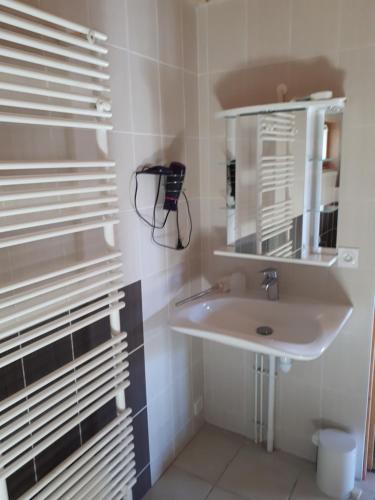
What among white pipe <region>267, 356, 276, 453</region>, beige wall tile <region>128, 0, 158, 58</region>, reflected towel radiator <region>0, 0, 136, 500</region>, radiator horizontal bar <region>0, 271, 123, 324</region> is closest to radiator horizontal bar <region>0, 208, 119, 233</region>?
reflected towel radiator <region>0, 0, 136, 500</region>

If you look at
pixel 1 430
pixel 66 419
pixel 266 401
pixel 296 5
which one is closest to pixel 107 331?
pixel 66 419

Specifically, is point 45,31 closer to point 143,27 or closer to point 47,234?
point 47,234

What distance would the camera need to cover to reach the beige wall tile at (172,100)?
1785mm

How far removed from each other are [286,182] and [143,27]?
3.01 feet

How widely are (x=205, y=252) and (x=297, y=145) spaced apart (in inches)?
30.0

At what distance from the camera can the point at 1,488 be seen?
1.06 meters

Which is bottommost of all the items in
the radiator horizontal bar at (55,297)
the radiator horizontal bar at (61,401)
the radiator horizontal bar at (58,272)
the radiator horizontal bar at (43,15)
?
the radiator horizontal bar at (61,401)

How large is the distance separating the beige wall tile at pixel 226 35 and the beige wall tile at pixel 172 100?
22 cm

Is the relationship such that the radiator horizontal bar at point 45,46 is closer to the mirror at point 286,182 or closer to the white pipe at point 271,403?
the mirror at point 286,182

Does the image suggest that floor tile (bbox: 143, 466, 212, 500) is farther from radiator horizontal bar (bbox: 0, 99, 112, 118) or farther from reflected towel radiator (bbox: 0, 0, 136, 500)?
radiator horizontal bar (bbox: 0, 99, 112, 118)

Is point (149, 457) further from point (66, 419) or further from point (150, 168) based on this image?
point (150, 168)

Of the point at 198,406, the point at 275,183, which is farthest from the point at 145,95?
the point at 198,406

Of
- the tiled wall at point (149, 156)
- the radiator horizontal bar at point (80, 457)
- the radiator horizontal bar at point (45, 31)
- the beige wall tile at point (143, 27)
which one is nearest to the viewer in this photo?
the radiator horizontal bar at point (45, 31)

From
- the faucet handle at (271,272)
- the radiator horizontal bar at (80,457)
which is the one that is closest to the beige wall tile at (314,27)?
the faucet handle at (271,272)
